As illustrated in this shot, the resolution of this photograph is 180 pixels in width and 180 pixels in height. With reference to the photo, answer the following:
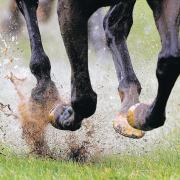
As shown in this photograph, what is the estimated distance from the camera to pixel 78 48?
13.7 ft

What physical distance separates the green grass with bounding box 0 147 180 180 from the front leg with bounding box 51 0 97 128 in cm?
40

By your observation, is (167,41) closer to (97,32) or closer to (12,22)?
(97,32)

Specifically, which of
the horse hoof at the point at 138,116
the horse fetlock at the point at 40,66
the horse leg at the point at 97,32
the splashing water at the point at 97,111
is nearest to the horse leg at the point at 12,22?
the splashing water at the point at 97,111

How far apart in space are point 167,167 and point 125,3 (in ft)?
A: 5.29

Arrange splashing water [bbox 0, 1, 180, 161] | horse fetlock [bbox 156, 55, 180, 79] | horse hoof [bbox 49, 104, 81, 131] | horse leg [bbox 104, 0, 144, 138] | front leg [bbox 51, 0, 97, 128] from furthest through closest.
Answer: splashing water [bbox 0, 1, 180, 161]
horse hoof [bbox 49, 104, 81, 131]
horse leg [bbox 104, 0, 144, 138]
front leg [bbox 51, 0, 97, 128]
horse fetlock [bbox 156, 55, 180, 79]

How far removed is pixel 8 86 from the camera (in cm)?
747

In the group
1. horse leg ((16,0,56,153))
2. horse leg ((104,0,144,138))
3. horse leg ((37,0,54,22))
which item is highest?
horse leg ((104,0,144,138))

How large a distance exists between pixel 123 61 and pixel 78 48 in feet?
3.48

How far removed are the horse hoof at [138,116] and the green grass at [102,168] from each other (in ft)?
0.89

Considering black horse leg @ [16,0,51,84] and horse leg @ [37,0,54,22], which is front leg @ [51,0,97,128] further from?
horse leg @ [37,0,54,22]

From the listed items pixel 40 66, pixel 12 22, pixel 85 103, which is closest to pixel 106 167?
pixel 85 103

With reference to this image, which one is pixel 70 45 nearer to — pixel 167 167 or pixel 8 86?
pixel 167 167

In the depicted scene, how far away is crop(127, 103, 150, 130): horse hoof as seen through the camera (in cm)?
418

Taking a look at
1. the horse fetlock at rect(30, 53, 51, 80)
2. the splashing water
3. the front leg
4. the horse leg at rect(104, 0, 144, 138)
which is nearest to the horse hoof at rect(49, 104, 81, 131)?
the front leg
